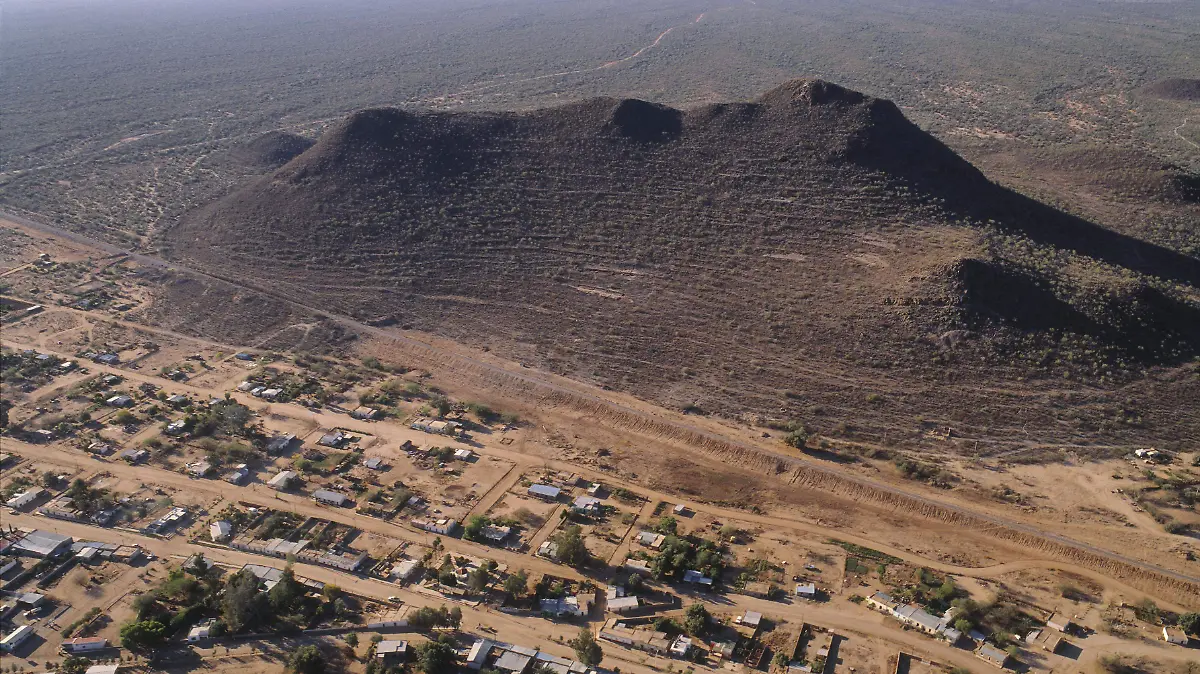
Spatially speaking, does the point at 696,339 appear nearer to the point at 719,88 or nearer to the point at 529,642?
the point at 529,642

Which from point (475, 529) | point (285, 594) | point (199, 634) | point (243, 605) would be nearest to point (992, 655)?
point (475, 529)

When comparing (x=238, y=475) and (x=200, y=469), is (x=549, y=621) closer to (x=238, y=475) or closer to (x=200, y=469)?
(x=238, y=475)

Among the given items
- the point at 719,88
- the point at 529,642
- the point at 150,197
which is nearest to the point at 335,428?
the point at 529,642

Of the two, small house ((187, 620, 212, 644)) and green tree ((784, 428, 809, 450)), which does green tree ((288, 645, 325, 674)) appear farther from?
green tree ((784, 428, 809, 450))

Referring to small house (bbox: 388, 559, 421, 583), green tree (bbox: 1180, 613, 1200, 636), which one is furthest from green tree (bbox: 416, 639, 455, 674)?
green tree (bbox: 1180, 613, 1200, 636)

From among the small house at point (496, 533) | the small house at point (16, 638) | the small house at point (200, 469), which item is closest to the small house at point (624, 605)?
the small house at point (496, 533)
